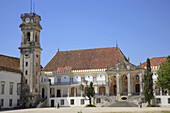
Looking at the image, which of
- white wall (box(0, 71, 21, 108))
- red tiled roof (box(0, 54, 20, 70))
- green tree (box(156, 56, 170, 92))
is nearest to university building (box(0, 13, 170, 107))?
white wall (box(0, 71, 21, 108))

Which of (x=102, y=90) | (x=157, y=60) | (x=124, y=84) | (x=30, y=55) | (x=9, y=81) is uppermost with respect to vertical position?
(x=30, y=55)

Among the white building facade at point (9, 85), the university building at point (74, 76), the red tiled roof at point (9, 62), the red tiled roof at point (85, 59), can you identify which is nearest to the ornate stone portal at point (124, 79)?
the university building at point (74, 76)

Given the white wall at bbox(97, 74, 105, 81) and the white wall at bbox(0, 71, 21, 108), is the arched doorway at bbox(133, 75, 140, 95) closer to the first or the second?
the white wall at bbox(97, 74, 105, 81)

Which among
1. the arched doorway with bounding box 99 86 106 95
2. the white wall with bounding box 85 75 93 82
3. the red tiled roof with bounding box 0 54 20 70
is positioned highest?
the red tiled roof with bounding box 0 54 20 70

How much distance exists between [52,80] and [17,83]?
875cm

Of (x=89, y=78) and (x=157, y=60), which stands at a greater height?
(x=157, y=60)

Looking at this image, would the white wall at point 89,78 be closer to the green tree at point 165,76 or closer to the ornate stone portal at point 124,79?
the ornate stone portal at point 124,79

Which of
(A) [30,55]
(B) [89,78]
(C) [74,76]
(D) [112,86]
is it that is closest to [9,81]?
(A) [30,55]

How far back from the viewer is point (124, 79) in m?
58.8

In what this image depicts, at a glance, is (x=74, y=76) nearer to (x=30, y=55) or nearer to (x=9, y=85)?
(x=30, y=55)

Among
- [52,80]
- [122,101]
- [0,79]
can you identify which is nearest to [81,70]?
[52,80]

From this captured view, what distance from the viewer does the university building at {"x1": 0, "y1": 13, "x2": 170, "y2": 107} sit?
5497cm

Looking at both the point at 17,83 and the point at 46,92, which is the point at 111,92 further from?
the point at 17,83

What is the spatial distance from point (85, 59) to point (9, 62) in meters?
16.5
